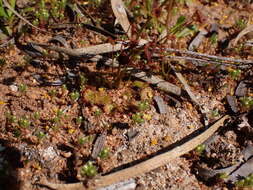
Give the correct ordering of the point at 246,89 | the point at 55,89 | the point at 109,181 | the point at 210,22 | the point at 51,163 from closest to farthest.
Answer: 1. the point at 109,181
2. the point at 51,163
3. the point at 55,89
4. the point at 246,89
5. the point at 210,22

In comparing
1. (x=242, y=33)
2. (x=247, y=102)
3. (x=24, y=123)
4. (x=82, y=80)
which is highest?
(x=242, y=33)

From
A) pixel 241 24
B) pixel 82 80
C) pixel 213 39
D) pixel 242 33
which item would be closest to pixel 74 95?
pixel 82 80

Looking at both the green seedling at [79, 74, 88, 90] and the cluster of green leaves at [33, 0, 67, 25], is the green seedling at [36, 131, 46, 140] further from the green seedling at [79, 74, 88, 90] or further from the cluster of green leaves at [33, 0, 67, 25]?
the cluster of green leaves at [33, 0, 67, 25]

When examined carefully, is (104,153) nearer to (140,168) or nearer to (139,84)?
(140,168)

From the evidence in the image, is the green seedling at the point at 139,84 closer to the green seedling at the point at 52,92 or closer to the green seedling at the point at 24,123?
the green seedling at the point at 52,92

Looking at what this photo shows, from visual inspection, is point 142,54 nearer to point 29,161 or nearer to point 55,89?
point 55,89

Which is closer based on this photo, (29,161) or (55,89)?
(29,161)

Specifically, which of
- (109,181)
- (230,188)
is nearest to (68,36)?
(109,181)
